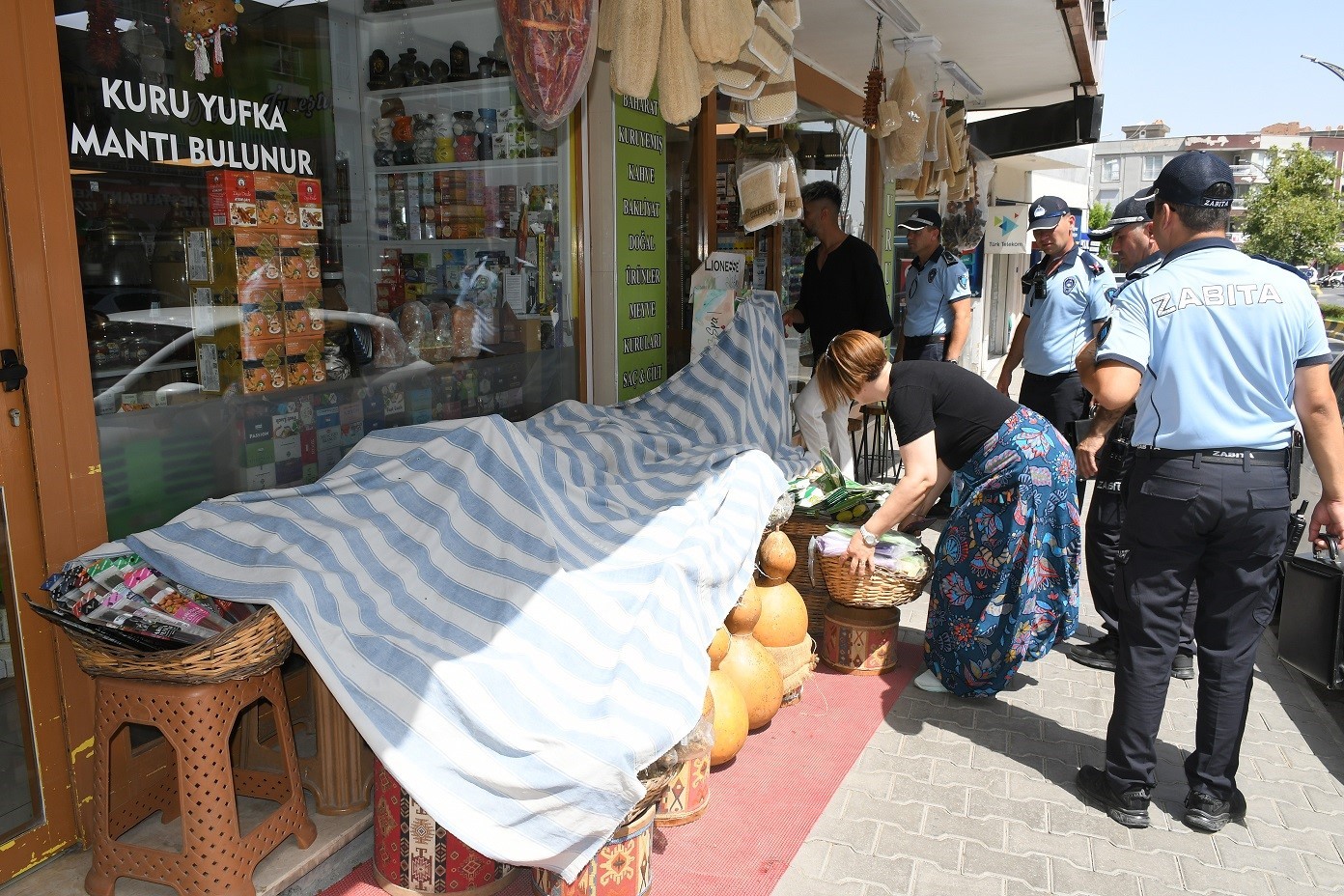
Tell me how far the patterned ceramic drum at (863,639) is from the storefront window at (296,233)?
5.76 feet

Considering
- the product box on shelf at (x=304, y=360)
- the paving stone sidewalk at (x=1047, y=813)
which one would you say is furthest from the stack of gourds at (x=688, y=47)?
the paving stone sidewalk at (x=1047, y=813)

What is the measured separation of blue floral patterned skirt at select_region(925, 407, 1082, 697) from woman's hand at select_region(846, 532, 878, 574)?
422 mm

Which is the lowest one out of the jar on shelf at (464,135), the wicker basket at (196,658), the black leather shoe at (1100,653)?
the black leather shoe at (1100,653)

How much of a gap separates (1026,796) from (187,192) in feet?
11.1

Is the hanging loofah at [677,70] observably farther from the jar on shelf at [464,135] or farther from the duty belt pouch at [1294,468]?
the duty belt pouch at [1294,468]

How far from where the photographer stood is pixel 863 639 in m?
4.26

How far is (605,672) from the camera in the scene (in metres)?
2.60

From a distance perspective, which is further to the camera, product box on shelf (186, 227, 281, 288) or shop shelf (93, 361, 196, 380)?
product box on shelf (186, 227, 281, 288)

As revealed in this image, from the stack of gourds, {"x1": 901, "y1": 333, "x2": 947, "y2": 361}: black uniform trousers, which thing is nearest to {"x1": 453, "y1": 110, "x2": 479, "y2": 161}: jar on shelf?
the stack of gourds

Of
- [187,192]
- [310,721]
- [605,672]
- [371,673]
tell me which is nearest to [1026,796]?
[605,672]

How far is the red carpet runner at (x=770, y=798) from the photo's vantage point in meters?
2.81

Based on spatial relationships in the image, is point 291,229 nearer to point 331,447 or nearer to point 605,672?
point 331,447

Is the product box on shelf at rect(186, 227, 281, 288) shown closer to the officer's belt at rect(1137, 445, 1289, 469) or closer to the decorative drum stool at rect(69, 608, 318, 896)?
the decorative drum stool at rect(69, 608, 318, 896)

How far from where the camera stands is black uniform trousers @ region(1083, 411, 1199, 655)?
434 centimetres
